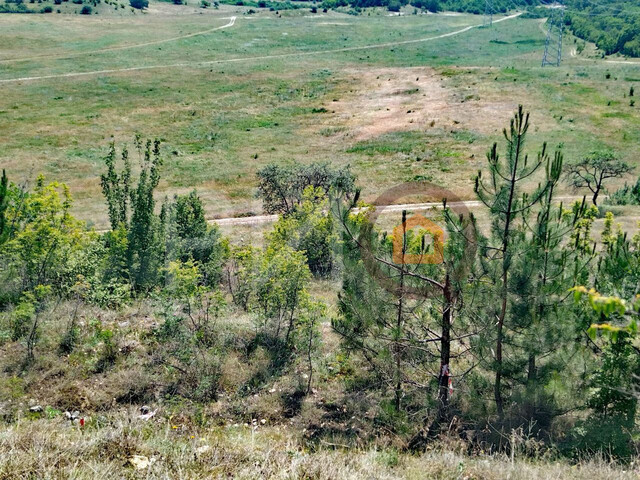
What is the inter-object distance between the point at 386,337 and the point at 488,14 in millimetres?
139039

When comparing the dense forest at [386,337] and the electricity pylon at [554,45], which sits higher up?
the electricity pylon at [554,45]

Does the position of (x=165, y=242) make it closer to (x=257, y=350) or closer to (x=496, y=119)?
(x=257, y=350)

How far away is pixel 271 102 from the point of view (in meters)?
61.1

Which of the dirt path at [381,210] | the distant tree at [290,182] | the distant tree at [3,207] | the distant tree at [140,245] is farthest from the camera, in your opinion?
the dirt path at [381,210]

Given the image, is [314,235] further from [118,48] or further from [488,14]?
[488,14]

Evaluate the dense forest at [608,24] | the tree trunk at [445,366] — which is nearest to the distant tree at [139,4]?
the dense forest at [608,24]

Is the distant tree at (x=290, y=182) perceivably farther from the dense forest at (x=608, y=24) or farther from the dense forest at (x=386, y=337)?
the dense forest at (x=608, y=24)

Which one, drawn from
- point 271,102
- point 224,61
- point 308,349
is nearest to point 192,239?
point 308,349

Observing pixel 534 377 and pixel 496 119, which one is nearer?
pixel 534 377

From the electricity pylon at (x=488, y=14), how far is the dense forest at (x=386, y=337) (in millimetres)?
116482

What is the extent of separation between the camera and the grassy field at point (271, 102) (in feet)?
137

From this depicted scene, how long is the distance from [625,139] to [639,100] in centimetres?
1203

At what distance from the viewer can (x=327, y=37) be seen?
321 ft

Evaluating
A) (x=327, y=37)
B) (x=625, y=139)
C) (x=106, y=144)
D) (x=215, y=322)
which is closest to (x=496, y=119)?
(x=625, y=139)
